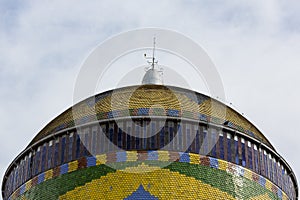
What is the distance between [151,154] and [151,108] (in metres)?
1.89

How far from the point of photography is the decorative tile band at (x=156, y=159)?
30.3 metres

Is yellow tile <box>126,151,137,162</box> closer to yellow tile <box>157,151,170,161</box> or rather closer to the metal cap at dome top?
yellow tile <box>157,151,170,161</box>

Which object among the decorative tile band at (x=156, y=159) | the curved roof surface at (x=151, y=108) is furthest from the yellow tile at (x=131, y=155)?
the curved roof surface at (x=151, y=108)

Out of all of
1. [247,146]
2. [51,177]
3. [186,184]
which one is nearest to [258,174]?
[247,146]

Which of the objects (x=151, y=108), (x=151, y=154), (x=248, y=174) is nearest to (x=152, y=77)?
(x=151, y=108)

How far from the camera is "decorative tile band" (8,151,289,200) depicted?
30.3m

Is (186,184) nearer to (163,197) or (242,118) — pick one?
(163,197)

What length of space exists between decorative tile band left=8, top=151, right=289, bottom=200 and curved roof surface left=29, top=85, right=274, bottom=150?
1481 mm

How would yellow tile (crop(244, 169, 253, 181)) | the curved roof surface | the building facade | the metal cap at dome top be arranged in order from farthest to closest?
the metal cap at dome top → the curved roof surface → yellow tile (crop(244, 169, 253, 181)) → the building facade

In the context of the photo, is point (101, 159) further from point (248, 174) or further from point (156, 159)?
point (248, 174)

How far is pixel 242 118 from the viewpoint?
33625 mm

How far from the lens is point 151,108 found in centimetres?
3138

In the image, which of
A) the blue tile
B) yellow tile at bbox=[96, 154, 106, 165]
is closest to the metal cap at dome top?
the blue tile

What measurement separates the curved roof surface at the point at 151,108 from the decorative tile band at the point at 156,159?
4.86 ft
